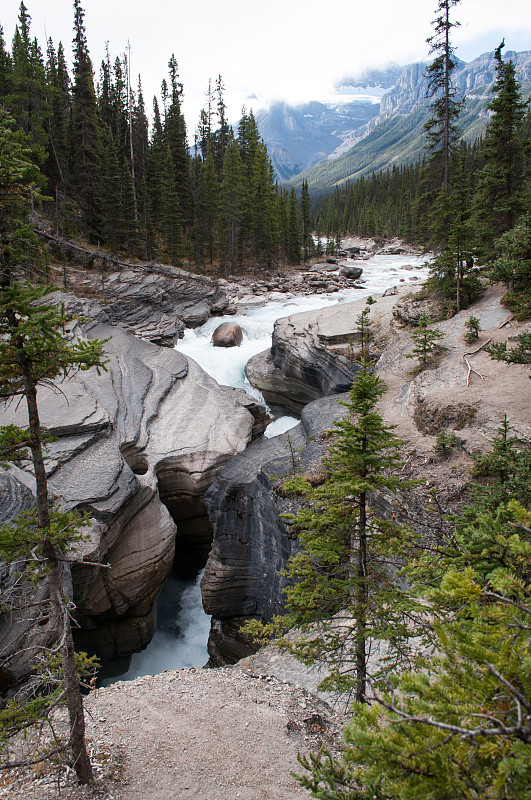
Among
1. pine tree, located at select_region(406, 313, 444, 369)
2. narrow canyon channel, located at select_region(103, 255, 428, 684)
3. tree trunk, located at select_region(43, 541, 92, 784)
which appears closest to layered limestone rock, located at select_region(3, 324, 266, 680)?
narrow canyon channel, located at select_region(103, 255, 428, 684)

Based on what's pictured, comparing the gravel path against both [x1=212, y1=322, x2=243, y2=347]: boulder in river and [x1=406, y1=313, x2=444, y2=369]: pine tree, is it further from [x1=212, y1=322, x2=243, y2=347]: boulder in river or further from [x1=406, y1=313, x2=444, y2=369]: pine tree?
[x1=212, y1=322, x2=243, y2=347]: boulder in river

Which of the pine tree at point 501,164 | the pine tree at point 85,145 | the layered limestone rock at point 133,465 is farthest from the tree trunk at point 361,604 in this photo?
the pine tree at point 85,145

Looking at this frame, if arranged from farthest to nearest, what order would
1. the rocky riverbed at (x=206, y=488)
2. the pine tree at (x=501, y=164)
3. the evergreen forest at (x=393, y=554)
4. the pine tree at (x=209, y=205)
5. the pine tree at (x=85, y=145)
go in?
the pine tree at (x=209, y=205) → the pine tree at (x=85, y=145) → the pine tree at (x=501, y=164) → the rocky riverbed at (x=206, y=488) → the evergreen forest at (x=393, y=554)

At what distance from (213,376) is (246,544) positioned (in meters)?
12.8

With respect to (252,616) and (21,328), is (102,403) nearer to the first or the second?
(252,616)

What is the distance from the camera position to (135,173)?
49719 mm

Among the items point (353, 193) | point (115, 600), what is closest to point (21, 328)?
point (115, 600)

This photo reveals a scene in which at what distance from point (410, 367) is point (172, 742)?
13.9 metres

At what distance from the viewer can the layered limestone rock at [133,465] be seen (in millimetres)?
12453

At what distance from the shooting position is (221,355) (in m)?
26.5

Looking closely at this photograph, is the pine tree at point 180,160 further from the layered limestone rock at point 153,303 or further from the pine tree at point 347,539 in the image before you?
the pine tree at point 347,539

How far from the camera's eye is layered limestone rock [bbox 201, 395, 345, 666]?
40.8ft

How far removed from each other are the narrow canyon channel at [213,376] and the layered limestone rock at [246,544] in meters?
1.30

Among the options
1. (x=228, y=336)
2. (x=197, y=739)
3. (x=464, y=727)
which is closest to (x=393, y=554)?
(x=464, y=727)
